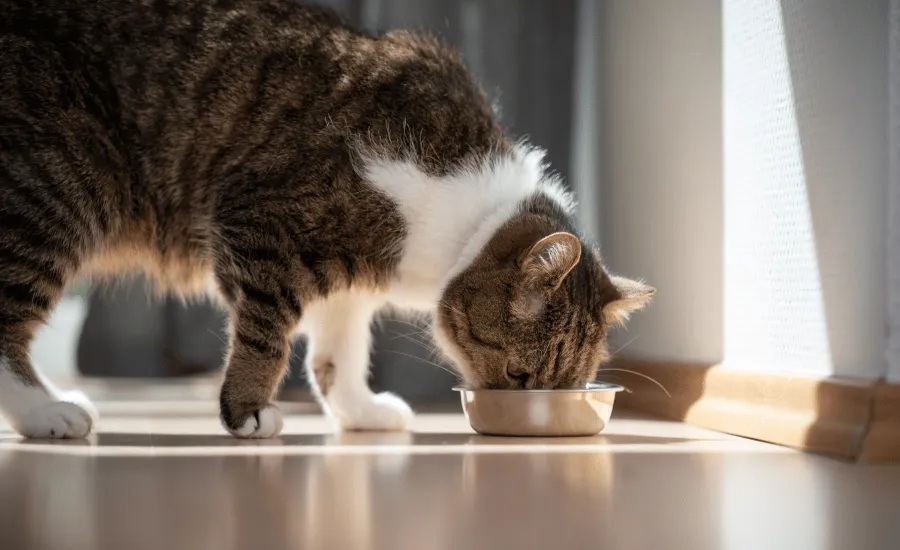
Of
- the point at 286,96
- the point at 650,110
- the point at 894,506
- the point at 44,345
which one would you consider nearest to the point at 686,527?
the point at 894,506

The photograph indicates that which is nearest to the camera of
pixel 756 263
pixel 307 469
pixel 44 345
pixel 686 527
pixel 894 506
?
pixel 686 527

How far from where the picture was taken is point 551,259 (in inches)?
78.6

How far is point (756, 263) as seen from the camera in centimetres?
222

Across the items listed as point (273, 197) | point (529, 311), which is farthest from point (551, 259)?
point (273, 197)

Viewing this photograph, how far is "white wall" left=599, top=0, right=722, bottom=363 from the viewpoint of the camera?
2.50 metres

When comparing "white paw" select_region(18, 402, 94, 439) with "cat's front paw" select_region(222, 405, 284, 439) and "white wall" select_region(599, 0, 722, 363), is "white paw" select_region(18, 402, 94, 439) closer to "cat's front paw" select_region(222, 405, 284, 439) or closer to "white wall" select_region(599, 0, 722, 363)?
"cat's front paw" select_region(222, 405, 284, 439)

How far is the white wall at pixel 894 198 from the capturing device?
1651 millimetres

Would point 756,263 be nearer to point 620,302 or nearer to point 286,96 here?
point 620,302

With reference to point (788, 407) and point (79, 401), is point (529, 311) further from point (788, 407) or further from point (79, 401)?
point (79, 401)

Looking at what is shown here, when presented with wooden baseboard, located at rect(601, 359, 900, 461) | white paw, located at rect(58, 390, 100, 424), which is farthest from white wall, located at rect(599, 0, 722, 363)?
white paw, located at rect(58, 390, 100, 424)

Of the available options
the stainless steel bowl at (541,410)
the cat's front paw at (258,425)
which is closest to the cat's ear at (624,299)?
the stainless steel bowl at (541,410)

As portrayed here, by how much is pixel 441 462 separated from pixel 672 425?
93 cm

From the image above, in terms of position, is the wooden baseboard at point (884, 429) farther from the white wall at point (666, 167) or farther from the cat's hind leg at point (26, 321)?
the cat's hind leg at point (26, 321)

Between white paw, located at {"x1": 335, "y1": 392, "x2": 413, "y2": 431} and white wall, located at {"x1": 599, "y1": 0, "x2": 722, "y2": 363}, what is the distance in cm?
83
